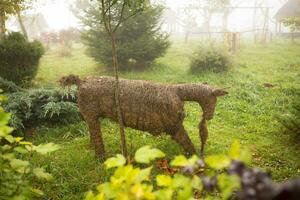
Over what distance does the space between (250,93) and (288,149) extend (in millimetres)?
4684

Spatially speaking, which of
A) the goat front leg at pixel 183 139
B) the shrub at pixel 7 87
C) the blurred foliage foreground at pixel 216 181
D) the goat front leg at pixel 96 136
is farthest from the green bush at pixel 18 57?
the blurred foliage foreground at pixel 216 181

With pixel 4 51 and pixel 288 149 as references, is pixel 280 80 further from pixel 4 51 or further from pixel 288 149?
pixel 4 51

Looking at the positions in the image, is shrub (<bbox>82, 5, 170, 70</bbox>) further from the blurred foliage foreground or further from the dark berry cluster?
the dark berry cluster

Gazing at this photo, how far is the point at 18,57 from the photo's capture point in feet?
40.0

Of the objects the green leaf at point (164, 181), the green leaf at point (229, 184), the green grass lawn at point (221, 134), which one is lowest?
the green grass lawn at point (221, 134)

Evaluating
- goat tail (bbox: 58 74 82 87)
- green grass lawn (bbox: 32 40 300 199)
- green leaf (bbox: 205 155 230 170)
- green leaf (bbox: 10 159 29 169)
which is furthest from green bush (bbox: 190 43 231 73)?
green leaf (bbox: 205 155 230 170)

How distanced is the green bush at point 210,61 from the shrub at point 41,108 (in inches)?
285

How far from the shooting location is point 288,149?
6539mm

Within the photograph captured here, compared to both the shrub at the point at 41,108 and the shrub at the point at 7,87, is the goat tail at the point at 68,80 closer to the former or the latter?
the shrub at the point at 41,108

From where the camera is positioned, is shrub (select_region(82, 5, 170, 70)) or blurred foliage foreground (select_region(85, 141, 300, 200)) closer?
blurred foliage foreground (select_region(85, 141, 300, 200))

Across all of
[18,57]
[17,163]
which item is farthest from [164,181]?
[18,57]

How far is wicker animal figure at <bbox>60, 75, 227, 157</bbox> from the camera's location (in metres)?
5.78

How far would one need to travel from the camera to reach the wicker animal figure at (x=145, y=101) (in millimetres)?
5777

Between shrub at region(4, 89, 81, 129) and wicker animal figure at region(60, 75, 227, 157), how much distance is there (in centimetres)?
221
